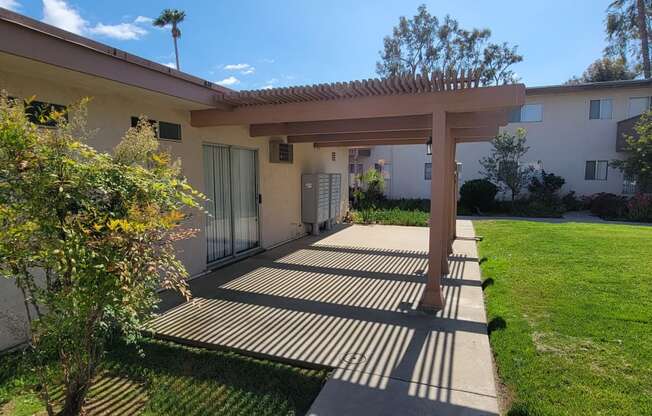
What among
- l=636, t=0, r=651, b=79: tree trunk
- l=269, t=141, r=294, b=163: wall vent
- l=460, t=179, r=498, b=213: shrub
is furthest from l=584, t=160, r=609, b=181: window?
l=269, t=141, r=294, b=163: wall vent

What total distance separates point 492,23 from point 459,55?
2.72 m

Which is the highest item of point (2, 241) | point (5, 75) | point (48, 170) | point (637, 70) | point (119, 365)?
point (637, 70)

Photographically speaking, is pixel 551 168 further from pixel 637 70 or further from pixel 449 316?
pixel 449 316

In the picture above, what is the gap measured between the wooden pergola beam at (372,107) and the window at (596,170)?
15872 millimetres

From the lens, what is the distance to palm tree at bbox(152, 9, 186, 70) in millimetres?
27788

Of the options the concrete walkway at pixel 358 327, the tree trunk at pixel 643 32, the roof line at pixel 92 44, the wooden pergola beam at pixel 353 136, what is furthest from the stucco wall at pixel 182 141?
the tree trunk at pixel 643 32

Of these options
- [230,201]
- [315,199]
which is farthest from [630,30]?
[230,201]

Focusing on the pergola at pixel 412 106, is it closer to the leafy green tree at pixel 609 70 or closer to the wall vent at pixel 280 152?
the wall vent at pixel 280 152

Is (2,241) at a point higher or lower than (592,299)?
higher

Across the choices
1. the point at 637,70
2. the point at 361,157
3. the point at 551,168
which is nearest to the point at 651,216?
the point at 551,168

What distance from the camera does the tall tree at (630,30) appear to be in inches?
805

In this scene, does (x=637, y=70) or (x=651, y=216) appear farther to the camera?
(x=637, y=70)

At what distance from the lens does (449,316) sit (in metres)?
4.68

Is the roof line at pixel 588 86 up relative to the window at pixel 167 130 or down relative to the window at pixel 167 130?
up
